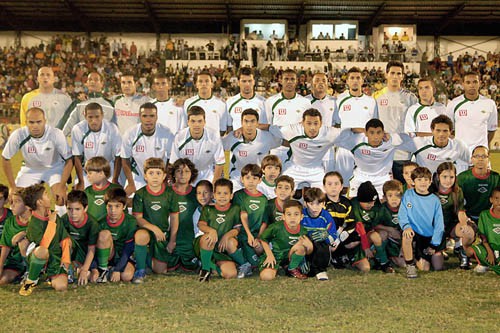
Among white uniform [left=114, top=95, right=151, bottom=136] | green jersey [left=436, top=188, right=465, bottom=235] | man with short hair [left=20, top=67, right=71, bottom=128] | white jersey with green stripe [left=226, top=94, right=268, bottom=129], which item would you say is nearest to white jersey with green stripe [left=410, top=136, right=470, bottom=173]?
green jersey [left=436, top=188, right=465, bottom=235]

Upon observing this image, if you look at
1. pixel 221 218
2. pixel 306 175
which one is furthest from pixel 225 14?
pixel 221 218

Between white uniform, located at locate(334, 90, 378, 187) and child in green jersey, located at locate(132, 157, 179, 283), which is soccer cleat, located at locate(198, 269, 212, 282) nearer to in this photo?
child in green jersey, located at locate(132, 157, 179, 283)

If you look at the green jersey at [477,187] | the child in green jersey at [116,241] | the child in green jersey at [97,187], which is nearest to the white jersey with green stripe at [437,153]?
the green jersey at [477,187]

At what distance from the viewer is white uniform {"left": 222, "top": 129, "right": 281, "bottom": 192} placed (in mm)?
6500

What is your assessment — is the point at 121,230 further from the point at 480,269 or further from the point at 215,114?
the point at 480,269

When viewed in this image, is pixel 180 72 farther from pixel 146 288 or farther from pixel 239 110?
pixel 146 288

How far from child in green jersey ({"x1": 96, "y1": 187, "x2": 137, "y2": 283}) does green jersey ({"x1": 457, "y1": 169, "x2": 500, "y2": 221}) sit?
3621mm

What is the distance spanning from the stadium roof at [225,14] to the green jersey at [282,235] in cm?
2215

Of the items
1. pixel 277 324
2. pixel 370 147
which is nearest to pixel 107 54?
pixel 370 147

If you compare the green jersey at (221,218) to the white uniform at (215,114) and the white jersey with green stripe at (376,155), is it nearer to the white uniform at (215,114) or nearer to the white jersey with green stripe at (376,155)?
the white jersey with green stripe at (376,155)

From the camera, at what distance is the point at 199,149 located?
6.30 m

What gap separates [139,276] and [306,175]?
2.46 m

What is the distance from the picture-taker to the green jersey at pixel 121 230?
5.08 m

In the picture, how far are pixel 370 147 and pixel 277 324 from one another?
327 cm
